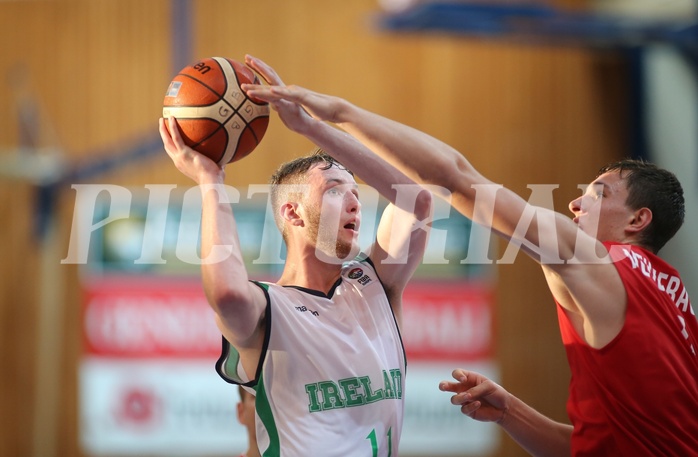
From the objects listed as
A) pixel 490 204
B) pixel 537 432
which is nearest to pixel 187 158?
pixel 490 204

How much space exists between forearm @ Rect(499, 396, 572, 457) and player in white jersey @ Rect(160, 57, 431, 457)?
741 mm

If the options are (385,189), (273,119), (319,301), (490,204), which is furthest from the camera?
(273,119)

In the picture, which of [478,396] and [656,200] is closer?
[656,200]

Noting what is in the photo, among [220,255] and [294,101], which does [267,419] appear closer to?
[220,255]

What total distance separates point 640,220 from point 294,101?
1.78 meters

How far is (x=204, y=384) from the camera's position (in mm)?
11766

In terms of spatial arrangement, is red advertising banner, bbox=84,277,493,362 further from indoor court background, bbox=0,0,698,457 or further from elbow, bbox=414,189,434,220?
elbow, bbox=414,189,434,220

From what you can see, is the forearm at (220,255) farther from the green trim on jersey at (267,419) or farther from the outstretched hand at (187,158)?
the green trim on jersey at (267,419)

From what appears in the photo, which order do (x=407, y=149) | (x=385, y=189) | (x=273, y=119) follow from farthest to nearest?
1. (x=273, y=119)
2. (x=385, y=189)
3. (x=407, y=149)

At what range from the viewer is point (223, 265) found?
348 cm

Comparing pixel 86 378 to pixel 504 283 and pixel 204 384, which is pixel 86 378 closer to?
pixel 204 384

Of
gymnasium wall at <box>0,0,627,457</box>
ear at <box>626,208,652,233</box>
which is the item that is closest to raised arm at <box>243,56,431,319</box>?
ear at <box>626,208,652,233</box>

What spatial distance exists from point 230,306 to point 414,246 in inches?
45.8

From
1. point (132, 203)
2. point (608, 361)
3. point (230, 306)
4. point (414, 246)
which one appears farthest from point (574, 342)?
point (132, 203)
